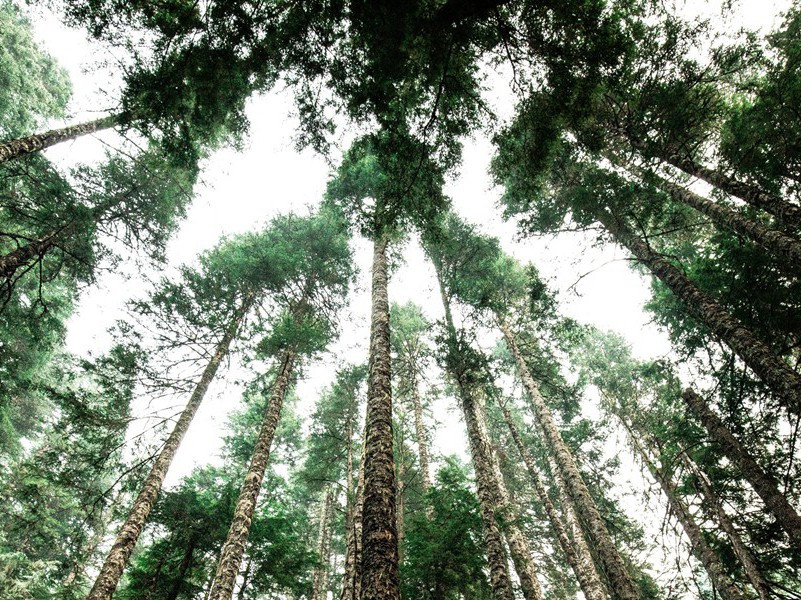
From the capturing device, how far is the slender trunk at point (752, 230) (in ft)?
18.5

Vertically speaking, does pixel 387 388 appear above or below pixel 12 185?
below

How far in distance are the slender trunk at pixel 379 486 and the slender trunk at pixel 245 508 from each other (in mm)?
4255

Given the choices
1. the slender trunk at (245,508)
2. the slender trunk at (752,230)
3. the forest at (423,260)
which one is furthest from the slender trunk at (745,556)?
the slender trunk at (245,508)

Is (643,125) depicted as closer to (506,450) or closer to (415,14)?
(415,14)

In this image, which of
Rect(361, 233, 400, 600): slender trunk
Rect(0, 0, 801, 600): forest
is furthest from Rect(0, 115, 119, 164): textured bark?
Rect(361, 233, 400, 600): slender trunk

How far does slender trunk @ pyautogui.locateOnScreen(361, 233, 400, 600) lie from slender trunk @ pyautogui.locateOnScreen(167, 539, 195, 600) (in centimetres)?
656

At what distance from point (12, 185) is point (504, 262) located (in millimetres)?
18465

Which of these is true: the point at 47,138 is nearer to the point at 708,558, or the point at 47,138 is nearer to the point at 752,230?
the point at 752,230

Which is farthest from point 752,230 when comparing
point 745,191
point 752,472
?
point 752,472

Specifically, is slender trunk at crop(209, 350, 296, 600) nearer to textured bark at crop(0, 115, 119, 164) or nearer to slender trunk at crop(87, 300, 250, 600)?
slender trunk at crop(87, 300, 250, 600)

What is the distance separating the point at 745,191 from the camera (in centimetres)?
652

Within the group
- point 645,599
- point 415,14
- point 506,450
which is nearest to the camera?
point 415,14

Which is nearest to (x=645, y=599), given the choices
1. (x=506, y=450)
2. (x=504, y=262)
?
(x=506, y=450)

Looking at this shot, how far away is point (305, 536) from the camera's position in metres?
19.3
